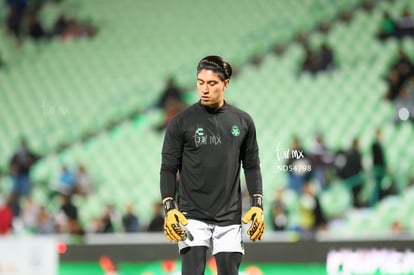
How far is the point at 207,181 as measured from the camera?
12.5 feet

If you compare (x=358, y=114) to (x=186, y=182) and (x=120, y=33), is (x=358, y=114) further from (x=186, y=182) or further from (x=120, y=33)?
(x=186, y=182)

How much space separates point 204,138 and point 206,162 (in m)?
0.12

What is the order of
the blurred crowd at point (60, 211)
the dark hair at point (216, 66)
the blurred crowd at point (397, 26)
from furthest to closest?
1. the blurred crowd at point (397, 26)
2. the blurred crowd at point (60, 211)
3. the dark hair at point (216, 66)

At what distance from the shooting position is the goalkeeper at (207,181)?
3.79m

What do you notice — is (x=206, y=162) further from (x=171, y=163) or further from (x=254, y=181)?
(x=254, y=181)

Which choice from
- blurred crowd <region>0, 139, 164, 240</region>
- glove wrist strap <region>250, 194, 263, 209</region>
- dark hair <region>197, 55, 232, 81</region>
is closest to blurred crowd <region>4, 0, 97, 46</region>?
blurred crowd <region>0, 139, 164, 240</region>

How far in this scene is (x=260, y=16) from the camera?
834 centimetres

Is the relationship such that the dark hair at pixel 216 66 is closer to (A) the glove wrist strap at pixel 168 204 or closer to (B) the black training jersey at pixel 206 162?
(B) the black training jersey at pixel 206 162

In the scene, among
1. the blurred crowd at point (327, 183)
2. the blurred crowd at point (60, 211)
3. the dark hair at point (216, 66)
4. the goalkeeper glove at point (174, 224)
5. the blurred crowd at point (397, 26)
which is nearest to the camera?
the goalkeeper glove at point (174, 224)

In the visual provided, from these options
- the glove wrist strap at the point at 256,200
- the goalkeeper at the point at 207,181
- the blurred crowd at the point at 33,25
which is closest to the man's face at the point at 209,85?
the goalkeeper at the point at 207,181

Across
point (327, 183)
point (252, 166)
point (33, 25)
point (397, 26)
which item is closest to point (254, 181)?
point (252, 166)

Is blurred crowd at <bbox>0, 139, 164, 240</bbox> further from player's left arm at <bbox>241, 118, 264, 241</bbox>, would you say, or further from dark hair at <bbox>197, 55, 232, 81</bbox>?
dark hair at <bbox>197, 55, 232, 81</bbox>

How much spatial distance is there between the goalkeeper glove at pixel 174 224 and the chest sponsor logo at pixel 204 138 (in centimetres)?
33

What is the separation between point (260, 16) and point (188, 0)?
80 centimetres
